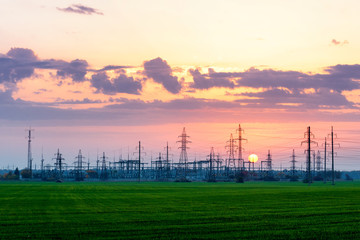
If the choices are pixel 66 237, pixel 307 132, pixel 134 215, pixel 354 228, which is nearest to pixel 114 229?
pixel 66 237

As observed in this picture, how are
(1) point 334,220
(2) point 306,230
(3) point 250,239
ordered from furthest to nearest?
(1) point 334,220 < (2) point 306,230 < (3) point 250,239

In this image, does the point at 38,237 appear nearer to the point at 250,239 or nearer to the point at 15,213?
the point at 250,239

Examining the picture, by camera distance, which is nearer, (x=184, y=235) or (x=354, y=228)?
(x=184, y=235)

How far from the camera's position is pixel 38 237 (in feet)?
76.5

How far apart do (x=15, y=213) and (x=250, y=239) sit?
61.4 feet

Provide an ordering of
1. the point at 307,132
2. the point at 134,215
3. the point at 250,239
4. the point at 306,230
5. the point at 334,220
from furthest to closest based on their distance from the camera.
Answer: the point at 307,132
the point at 134,215
the point at 334,220
the point at 306,230
the point at 250,239

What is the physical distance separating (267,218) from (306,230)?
580 cm

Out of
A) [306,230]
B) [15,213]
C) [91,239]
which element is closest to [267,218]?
[306,230]

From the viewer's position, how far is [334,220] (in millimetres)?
29266

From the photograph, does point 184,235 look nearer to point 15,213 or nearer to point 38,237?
point 38,237

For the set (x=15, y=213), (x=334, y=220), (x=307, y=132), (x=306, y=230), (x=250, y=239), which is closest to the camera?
(x=250, y=239)

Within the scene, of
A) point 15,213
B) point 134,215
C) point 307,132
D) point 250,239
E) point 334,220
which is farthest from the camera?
point 307,132

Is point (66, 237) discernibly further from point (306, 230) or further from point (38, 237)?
point (306, 230)

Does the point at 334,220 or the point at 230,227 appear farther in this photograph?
the point at 334,220
